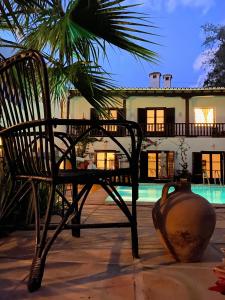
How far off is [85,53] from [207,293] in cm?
216

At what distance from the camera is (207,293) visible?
1.67 m

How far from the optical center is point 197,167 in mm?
17938

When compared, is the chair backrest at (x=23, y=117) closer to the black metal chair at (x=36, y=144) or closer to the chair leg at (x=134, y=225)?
the black metal chair at (x=36, y=144)

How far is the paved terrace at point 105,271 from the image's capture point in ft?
5.46

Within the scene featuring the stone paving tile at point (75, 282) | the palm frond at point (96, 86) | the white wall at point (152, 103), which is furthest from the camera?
the white wall at point (152, 103)

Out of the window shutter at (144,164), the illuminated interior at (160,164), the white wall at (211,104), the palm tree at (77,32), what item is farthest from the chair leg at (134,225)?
the white wall at (211,104)

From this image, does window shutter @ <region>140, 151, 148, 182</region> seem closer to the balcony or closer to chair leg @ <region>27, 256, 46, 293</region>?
the balcony

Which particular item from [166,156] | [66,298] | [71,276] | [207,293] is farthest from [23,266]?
[166,156]

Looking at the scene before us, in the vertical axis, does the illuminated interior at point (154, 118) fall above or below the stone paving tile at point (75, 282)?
above

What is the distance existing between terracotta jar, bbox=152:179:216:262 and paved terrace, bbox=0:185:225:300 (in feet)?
0.25

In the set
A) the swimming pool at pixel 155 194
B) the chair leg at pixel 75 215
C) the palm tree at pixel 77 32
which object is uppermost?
the palm tree at pixel 77 32

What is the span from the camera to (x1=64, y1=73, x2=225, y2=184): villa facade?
18.1 meters

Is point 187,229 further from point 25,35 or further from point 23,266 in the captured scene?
point 25,35

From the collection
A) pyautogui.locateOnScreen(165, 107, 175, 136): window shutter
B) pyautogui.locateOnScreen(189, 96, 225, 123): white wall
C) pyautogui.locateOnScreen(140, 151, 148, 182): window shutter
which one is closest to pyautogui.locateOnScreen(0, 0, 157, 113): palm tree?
pyautogui.locateOnScreen(140, 151, 148, 182): window shutter
